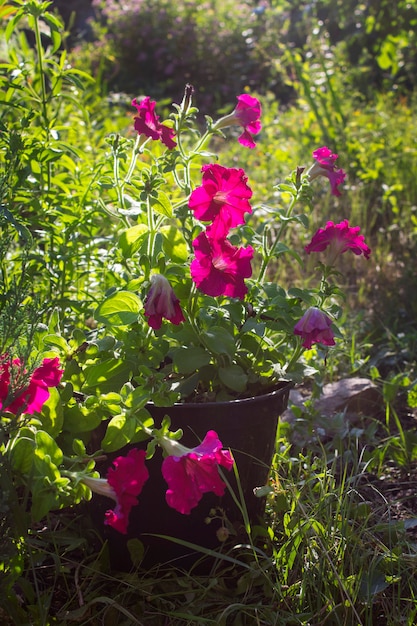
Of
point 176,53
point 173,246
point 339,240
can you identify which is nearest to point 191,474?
point 173,246

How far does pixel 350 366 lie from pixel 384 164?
2009 millimetres

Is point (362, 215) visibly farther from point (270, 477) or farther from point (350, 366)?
point (270, 477)

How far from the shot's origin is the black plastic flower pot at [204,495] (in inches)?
62.3

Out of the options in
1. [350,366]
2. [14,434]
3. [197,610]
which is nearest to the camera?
[14,434]

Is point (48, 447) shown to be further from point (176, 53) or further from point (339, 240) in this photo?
point (176, 53)

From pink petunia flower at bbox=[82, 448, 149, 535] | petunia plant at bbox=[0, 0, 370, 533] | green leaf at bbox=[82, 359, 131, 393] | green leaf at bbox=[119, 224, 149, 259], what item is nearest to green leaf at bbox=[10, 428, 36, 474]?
petunia plant at bbox=[0, 0, 370, 533]

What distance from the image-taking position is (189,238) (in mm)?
1735

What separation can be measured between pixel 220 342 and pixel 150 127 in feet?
1.60

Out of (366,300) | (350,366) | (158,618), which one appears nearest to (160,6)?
(366,300)

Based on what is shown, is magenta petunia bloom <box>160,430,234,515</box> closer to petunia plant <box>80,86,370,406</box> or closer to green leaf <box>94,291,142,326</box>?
petunia plant <box>80,86,370,406</box>

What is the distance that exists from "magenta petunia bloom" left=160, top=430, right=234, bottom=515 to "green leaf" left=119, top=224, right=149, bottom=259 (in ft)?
1.76

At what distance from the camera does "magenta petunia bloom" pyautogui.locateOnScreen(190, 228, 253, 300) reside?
4.83 feet

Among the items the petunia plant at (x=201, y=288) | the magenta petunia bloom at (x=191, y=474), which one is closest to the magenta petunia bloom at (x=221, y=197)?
the petunia plant at (x=201, y=288)

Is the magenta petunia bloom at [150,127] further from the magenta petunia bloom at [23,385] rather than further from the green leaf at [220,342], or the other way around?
the magenta petunia bloom at [23,385]
